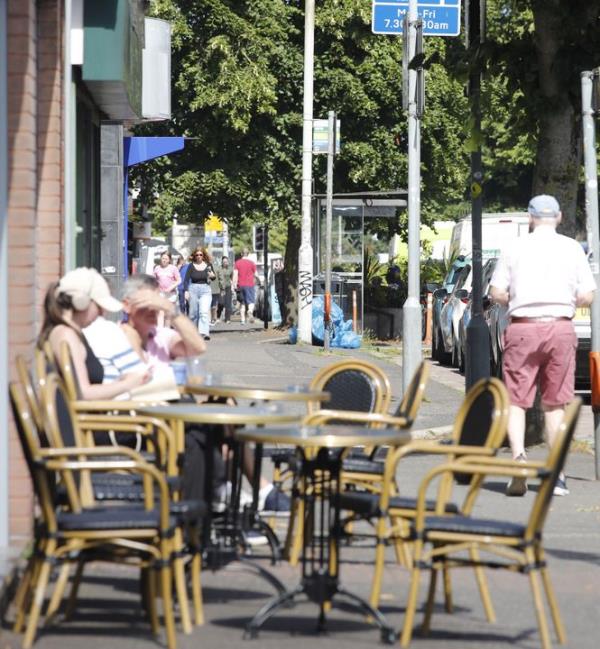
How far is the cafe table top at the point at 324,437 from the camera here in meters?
6.52

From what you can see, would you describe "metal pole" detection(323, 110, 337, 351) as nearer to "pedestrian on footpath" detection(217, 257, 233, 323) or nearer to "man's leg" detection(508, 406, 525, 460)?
"pedestrian on footpath" detection(217, 257, 233, 323)

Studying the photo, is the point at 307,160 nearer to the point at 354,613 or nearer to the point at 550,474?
the point at 354,613

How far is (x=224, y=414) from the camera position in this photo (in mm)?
6797

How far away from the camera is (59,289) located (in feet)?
26.5

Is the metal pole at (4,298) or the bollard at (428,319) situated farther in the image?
the bollard at (428,319)

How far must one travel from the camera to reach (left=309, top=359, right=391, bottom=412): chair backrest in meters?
9.01

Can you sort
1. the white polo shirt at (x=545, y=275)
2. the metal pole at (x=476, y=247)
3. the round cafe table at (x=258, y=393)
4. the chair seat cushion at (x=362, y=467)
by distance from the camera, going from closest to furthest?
the round cafe table at (x=258, y=393) < the chair seat cushion at (x=362, y=467) < the white polo shirt at (x=545, y=275) < the metal pole at (x=476, y=247)

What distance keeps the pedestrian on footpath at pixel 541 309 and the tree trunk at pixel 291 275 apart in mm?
27288

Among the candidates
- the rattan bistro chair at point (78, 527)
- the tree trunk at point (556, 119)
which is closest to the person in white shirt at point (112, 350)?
the rattan bistro chair at point (78, 527)

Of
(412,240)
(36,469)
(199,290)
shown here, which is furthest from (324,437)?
(199,290)

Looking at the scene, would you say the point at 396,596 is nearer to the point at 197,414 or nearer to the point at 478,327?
the point at 197,414

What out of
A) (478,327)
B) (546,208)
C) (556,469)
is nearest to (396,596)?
(556,469)

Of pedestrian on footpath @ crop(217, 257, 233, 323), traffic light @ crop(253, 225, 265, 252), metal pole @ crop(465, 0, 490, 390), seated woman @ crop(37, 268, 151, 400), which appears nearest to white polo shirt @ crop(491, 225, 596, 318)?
metal pole @ crop(465, 0, 490, 390)

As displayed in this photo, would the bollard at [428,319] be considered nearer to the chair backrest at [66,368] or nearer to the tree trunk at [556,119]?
the tree trunk at [556,119]
